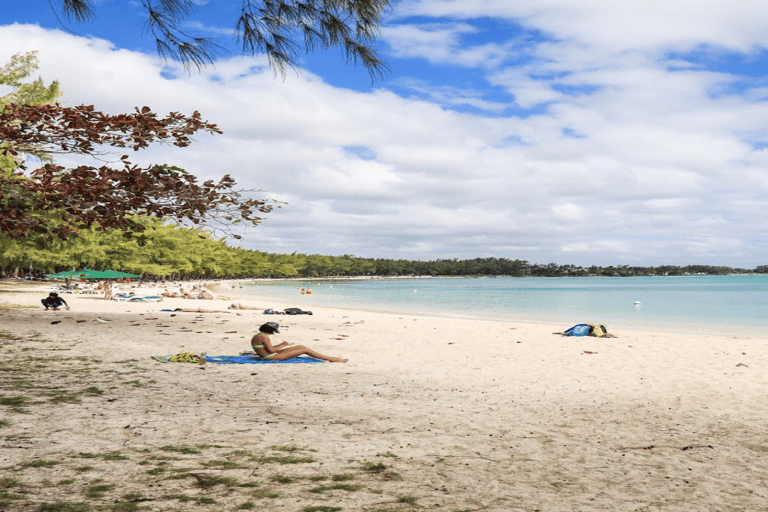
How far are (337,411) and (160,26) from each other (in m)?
5.08

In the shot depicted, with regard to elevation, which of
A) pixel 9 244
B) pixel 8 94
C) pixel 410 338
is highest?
pixel 8 94

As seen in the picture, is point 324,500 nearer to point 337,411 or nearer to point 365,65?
point 337,411

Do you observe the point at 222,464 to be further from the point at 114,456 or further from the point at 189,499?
the point at 114,456

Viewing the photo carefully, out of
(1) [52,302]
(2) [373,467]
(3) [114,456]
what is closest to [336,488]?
(2) [373,467]

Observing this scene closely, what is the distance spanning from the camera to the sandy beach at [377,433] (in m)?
4.54

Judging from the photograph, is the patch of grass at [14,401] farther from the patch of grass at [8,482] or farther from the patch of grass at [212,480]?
the patch of grass at [212,480]

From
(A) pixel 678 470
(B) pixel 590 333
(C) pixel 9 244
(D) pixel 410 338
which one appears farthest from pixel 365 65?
(C) pixel 9 244

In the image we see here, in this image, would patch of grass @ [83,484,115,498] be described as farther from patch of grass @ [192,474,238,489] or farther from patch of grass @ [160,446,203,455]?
patch of grass @ [160,446,203,455]

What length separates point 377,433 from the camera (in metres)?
6.57

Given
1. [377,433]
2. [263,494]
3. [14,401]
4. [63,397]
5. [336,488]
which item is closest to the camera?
[263,494]

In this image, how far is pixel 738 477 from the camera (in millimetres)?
5316

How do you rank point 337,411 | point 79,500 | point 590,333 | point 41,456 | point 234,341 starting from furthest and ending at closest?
point 590,333 → point 234,341 → point 337,411 → point 41,456 → point 79,500

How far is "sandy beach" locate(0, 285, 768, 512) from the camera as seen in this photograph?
14.9 feet

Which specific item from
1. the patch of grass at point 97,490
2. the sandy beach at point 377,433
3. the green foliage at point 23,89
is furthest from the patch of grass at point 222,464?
the green foliage at point 23,89
